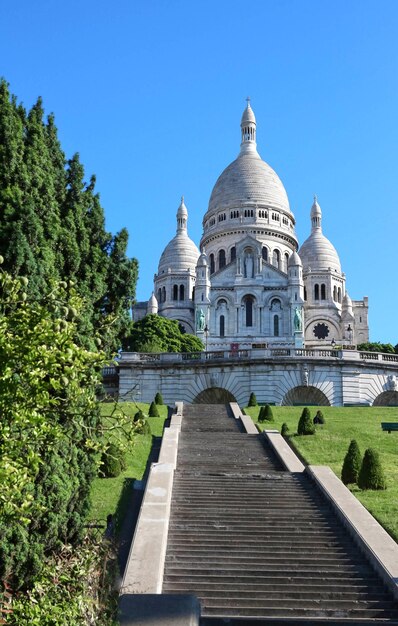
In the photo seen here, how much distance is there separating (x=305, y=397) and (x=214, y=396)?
4608 millimetres

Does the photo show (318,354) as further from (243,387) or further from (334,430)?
(334,430)

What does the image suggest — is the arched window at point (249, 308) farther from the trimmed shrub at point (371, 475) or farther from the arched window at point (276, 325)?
the trimmed shrub at point (371, 475)

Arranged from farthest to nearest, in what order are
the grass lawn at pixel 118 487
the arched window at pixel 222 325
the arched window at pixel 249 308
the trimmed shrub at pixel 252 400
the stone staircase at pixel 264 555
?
1. the arched window at pixel 249 308
2. the arched window at pixel 222 325
3. the trimmed shrub at pixel 252 400
4. the grass lawn at pixel 118 487
5. the stone staircase at pixel 264 555

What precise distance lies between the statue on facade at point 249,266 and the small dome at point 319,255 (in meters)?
11.3

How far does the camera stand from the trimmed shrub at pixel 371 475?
18.2 m

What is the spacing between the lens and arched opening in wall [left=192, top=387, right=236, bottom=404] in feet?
129

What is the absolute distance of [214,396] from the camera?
39594 mm

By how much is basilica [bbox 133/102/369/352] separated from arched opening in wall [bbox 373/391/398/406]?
42980 millimetres

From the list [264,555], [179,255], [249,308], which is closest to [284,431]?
[264,555]

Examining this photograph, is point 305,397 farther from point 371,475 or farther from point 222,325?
point 222,325

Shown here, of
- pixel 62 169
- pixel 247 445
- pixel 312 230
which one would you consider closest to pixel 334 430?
pixel 247 445

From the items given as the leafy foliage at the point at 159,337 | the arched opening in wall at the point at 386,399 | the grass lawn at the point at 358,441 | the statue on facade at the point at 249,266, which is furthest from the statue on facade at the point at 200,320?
the grass lawn at the point at 358,441

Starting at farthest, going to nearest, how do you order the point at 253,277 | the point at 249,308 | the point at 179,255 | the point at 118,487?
the point at 179,255 → the point at 253,277 → the point at 249,308 → the point at 118,487

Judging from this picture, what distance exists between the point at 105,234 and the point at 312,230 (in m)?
91.9
